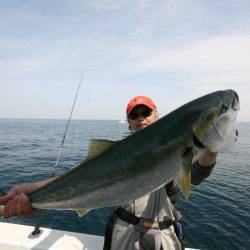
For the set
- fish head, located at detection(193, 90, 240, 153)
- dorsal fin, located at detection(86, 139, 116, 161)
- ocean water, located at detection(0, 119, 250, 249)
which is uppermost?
fish head, located at detection(193, 90, 240, 153)

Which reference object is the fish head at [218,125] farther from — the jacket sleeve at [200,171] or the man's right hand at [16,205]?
the man's right hand at [16,205]

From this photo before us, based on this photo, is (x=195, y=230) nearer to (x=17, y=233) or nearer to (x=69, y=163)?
(x=17, y=233)

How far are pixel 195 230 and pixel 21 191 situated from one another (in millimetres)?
11038

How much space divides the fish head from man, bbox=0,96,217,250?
885 mm

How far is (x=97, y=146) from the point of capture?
398 cm

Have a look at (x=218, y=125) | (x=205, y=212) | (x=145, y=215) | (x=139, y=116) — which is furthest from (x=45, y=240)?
(x=205, y=212)

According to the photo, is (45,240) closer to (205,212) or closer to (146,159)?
(146,159)

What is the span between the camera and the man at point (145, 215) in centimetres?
438

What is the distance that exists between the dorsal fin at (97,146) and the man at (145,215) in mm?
1111

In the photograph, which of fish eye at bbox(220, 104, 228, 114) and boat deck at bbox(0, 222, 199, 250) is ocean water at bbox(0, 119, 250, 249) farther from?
fish eye at bbox(220, 104, 228, 114)

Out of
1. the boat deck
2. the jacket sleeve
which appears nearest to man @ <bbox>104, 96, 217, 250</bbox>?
the jacket sleeve

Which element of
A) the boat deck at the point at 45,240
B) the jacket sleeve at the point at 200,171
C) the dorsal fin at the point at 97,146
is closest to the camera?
the dorsal fin at the point at 97,146

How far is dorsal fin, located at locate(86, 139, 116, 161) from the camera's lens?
3.91 m

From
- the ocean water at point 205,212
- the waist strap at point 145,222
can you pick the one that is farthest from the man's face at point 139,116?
the ocean water at point 205,212
